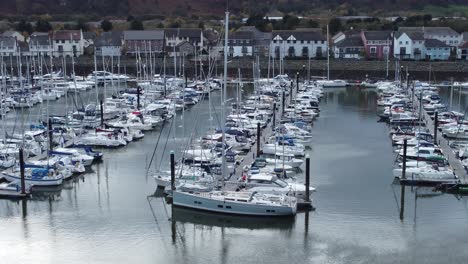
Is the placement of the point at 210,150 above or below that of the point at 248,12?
below

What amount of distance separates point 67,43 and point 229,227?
4673cm

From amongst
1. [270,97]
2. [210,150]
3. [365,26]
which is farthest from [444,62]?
[210,150]

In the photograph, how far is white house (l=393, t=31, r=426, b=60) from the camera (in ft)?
182

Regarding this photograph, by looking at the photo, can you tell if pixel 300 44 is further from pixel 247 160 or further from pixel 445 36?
pixel 247 160

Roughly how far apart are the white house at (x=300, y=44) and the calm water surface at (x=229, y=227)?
117 feet

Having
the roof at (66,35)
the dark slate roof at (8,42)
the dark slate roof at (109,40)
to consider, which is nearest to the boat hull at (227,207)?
the dark slate roof at (109,40)

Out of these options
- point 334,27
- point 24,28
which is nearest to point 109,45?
point 24,28

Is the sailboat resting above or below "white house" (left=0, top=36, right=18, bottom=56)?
below

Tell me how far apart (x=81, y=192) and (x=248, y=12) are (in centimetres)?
7359

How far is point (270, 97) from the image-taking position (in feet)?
123

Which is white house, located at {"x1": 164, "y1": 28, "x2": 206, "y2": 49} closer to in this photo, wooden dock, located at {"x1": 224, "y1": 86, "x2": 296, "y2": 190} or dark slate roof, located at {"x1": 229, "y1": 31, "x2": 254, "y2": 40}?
dark slate roof, located at {"x1": 229, "y1": 31, "x2": 254, "y2": 40}

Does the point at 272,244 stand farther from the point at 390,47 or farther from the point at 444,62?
the point at 390,47

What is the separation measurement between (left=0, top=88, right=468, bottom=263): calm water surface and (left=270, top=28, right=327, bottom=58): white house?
35.6 meters

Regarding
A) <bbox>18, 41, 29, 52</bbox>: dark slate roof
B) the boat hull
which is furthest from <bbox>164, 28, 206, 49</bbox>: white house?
the boat hull
